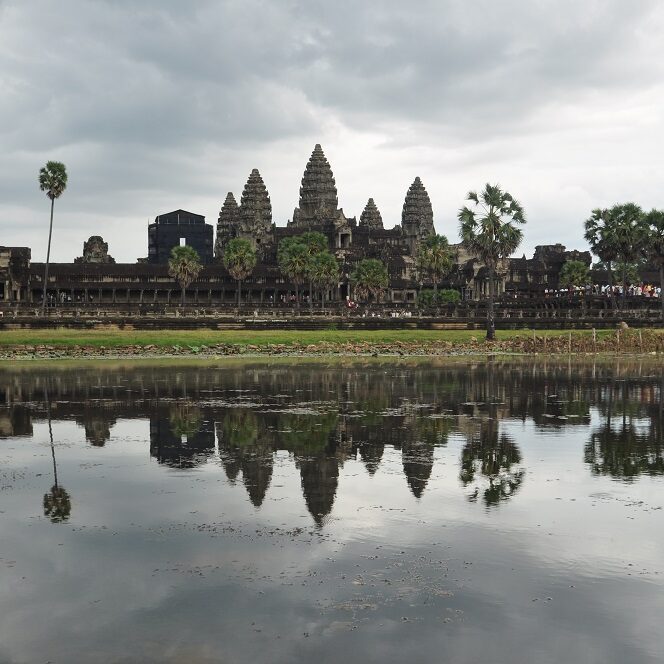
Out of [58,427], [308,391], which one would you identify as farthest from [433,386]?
[58,427]

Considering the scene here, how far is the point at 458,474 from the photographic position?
18844 mm

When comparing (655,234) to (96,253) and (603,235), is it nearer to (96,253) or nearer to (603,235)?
(603,235)

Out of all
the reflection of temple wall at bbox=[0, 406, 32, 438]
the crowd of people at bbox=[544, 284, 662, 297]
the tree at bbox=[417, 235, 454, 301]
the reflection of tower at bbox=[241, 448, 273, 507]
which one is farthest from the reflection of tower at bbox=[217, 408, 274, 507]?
the crowd of people at bbox=[544, 284, 662, 297]

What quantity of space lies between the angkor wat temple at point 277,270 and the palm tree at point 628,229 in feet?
181

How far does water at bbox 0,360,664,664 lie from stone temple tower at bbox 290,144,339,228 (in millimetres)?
164439

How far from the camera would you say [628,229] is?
93312mm

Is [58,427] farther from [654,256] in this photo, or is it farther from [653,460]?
[654,256]

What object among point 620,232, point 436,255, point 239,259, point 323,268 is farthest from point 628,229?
point 239,259

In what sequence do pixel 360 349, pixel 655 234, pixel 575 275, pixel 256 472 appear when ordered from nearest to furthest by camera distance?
pixel 256 472 → pixel 360 349 → pixel 655 234 → pixel 575 275

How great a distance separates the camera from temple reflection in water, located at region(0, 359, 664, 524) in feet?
65.0

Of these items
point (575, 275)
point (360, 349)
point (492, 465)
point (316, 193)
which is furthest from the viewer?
point (316, 193)

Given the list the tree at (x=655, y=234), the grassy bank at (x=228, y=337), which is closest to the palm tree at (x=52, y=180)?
the grassy bank at (x=228, y=337)

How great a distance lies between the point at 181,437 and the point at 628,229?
254 feet

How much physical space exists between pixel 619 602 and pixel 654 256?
8746cm
